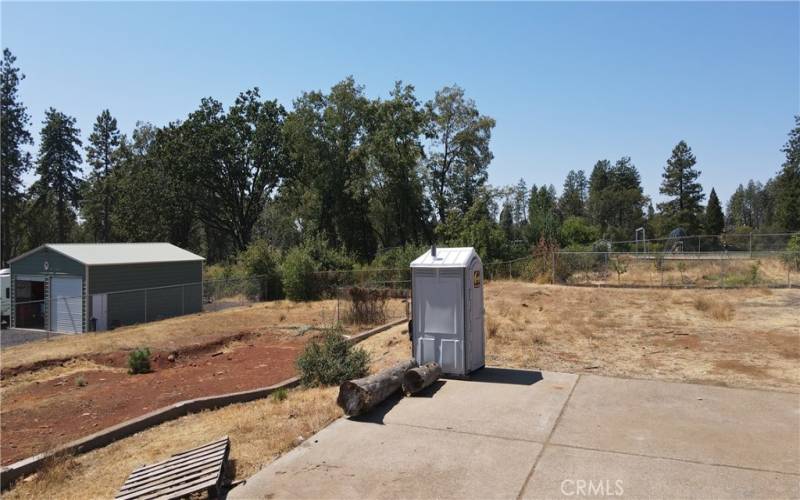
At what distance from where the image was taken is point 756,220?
148875 mm

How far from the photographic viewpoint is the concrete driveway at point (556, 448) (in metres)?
5.04

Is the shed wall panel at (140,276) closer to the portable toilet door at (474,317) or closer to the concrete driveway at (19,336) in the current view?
the concrete driveway at (19,336)

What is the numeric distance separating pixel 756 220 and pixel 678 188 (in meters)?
82.6

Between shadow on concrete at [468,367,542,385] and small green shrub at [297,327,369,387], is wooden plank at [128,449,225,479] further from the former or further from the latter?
shadow on concrete at [468,367,542,385]

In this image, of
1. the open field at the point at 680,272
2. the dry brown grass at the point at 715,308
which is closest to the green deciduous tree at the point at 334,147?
the open field at the point at 680,272

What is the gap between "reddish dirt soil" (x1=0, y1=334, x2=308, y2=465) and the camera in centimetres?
838

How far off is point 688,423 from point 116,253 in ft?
90.1

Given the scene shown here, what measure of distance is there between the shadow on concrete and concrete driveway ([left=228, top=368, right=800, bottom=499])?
562 millimetres

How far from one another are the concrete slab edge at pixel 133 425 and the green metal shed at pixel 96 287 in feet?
58.7

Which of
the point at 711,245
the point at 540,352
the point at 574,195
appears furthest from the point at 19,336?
the point at 574,195

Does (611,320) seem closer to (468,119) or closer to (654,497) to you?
Result: (654,497)

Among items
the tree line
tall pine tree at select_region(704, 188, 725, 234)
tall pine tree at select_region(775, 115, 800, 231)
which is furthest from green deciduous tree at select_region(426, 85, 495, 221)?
tall pine tree at select_region(704, 188, 725, 234)

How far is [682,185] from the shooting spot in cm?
8669

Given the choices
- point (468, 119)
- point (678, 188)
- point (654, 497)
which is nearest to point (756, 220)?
point (678, 188)
